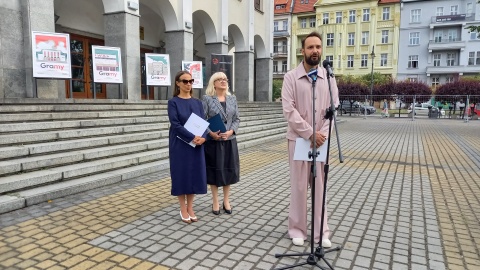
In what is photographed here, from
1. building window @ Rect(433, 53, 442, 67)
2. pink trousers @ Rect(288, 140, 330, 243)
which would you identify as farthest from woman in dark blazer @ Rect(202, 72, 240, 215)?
building window @ Rect(433, 53, 442, 67)

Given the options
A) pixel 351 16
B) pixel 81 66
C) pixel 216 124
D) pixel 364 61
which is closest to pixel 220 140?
pixel 216 124

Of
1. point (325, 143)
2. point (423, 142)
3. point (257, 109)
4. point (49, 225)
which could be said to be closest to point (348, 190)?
point (325, 143)

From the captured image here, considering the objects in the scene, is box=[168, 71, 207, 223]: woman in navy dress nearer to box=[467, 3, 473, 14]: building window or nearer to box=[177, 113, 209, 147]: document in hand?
box=[177, 113, 209, 147]: document in hand

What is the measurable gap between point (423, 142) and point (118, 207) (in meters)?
11.9

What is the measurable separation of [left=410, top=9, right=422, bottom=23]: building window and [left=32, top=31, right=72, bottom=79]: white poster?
5227 cm

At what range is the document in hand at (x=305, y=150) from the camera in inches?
132

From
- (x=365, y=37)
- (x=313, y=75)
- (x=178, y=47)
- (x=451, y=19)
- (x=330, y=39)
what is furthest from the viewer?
(x=330, y=39)

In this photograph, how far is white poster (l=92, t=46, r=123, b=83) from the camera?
11152mm

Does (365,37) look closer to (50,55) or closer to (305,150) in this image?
(50,55)

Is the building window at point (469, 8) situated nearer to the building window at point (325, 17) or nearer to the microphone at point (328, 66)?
the building window at point (325, 17)

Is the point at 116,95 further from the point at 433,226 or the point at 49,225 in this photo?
the point at 433,226

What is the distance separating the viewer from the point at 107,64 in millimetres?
11438

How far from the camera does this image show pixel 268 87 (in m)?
24.4

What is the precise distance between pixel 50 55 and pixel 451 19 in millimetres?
53488
